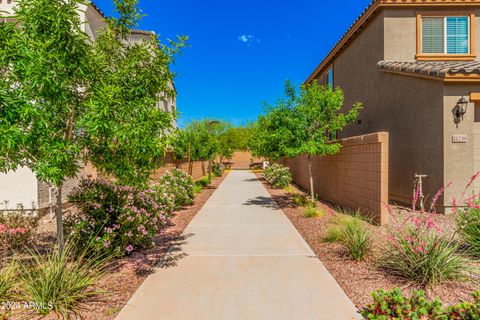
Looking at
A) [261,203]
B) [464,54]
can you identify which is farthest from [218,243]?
[464,54]

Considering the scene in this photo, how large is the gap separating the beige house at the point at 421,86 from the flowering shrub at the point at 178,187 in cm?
774

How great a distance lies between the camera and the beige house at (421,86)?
8602 mm

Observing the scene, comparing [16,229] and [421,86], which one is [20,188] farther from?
[421,86]

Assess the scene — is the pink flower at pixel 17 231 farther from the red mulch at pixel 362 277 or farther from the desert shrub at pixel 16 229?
the red mulch at pixel 362 277

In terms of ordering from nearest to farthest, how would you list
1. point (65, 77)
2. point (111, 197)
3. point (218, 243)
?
point (65, 77)
point (111, 197)
point (218, 243)

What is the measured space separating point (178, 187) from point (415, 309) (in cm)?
894

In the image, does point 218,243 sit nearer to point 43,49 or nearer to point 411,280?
point 411,280

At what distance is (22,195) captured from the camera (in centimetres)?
930

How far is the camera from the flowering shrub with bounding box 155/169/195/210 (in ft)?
34.9

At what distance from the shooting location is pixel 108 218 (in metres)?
5.64

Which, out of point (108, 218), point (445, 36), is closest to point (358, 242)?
point (108, 218)

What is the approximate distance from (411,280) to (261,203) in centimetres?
836

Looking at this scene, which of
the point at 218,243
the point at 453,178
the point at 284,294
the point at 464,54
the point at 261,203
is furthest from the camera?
the point at 261,203

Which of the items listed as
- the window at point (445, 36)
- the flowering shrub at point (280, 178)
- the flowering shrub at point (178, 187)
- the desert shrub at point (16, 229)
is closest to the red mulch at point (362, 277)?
the flowering shrub at point (178, 187)
